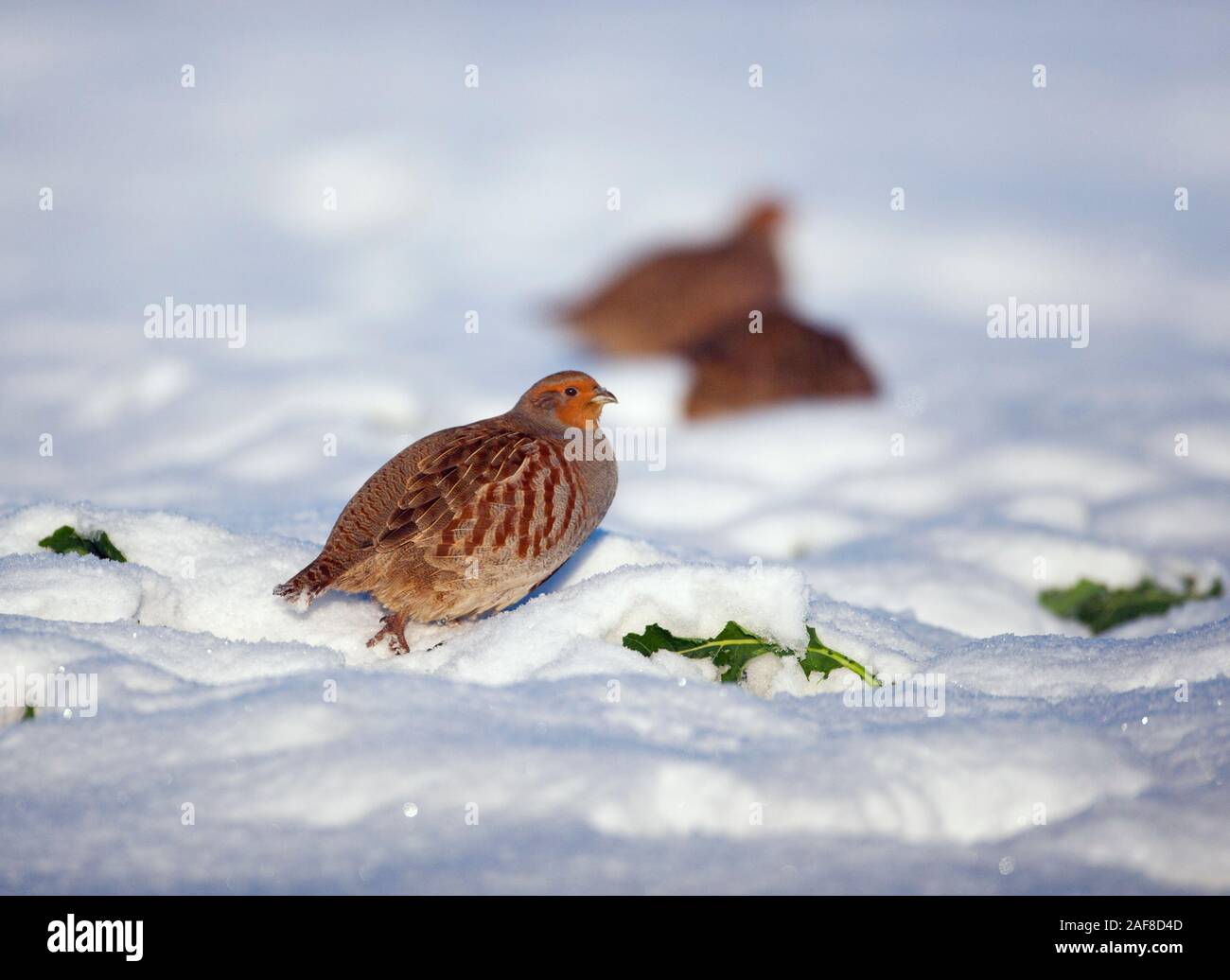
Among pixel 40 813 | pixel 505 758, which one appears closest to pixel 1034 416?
pixel 505 758

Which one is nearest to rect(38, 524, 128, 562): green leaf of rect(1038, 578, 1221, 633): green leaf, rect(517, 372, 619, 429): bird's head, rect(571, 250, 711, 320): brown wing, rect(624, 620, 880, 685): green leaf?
rect(517, 372, 619, 429): bird's head

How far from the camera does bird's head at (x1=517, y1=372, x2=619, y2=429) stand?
432cm

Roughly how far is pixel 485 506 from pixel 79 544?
1.44 meters

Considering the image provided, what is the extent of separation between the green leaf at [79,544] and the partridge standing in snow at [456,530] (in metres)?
0.74

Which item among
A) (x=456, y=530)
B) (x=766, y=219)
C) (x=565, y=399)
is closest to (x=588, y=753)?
(x=456, y=530)

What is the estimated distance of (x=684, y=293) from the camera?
35.7ft

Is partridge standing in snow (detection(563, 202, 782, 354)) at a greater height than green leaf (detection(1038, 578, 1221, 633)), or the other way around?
partridge standing in snow (detection(563, 202, 782, 354))

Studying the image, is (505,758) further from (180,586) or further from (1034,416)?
(1034,416)

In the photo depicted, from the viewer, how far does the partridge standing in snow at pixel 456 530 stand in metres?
3.74

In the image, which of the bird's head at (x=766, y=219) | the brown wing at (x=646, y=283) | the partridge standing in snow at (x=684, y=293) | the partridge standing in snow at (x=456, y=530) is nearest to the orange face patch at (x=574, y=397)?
the partridge standing in snow at (x=456, y=530)

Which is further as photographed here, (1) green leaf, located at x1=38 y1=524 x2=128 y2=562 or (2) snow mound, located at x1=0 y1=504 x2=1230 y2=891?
(1) green leaf, located at x1=38 y1=524 x2=128 y2=562

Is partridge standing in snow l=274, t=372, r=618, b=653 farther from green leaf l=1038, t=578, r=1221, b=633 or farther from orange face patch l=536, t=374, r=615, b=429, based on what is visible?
green leaf l=1038, t=578, r=1221, b=633

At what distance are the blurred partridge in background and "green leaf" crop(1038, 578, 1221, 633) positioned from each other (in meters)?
3.73
